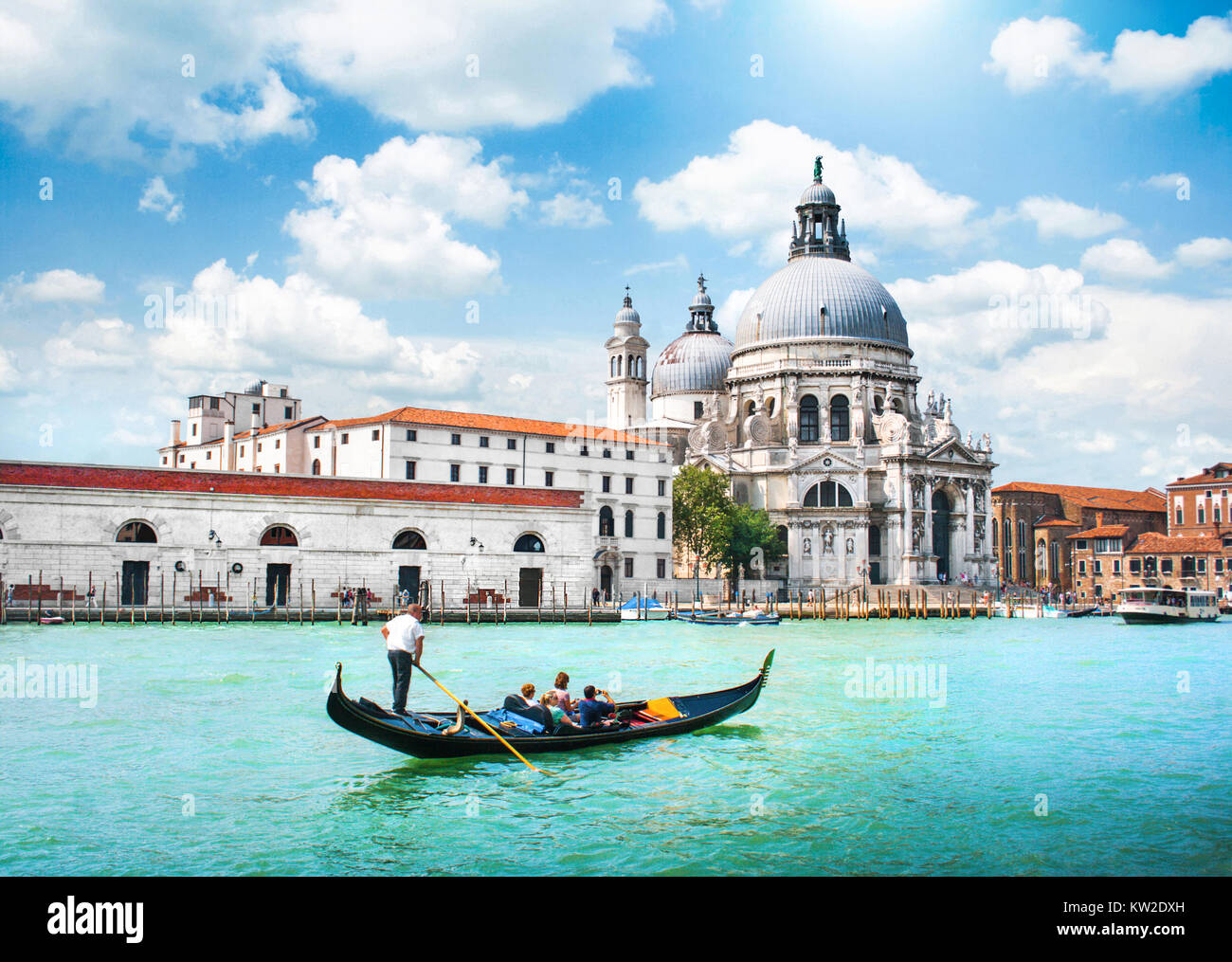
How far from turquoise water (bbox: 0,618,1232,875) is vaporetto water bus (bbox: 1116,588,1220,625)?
2294cm

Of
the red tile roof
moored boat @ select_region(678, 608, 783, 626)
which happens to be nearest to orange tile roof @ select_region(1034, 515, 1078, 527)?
moored boat @ select_region(678, 608, 783, 626)

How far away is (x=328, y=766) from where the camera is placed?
37.8 feet

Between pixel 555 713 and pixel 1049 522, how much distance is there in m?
63.2

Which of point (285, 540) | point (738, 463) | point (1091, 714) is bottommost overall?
point (1091, 714)

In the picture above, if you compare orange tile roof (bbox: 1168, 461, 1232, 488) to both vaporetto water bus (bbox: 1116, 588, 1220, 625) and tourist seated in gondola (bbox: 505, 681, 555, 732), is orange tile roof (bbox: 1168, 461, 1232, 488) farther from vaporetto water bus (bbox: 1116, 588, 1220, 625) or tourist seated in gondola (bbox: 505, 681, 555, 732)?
tourist seated in gondola (bbox: 505, 681, 555, 732)

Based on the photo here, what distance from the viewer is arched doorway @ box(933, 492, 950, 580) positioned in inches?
2197

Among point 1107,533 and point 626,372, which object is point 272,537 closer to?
point 626,372

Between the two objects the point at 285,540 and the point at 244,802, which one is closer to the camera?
the point at 244,802

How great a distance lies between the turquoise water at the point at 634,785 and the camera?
8.56m
